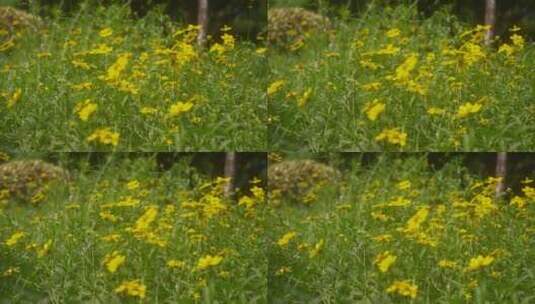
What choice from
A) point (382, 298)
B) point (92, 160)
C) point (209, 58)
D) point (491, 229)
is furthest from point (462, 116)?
point (92, 160)

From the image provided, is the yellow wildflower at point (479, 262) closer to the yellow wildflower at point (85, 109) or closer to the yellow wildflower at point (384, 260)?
the yellow wildflower at point (384, 260)

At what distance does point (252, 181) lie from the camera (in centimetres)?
383

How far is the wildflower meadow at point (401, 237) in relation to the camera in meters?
3.75

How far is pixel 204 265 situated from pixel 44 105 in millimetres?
826

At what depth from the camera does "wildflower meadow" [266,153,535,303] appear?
12.3 feet

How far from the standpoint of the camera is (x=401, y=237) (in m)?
3.80

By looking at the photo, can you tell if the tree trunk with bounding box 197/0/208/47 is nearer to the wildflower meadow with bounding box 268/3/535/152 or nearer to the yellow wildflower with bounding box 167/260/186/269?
the wildflower meadow with bounding box 268/3/535/152

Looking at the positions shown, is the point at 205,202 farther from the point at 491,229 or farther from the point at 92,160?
the point at 491,229

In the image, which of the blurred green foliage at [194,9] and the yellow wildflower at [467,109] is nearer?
the yellow wildflower at [467,109]

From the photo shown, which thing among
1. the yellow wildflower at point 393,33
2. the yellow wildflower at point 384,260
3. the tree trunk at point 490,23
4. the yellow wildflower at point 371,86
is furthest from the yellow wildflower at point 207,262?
the tree trunk at point 490,23

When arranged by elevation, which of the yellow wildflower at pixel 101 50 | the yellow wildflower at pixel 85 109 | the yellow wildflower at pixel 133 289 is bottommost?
the yellow wildflower at pixel 133 289

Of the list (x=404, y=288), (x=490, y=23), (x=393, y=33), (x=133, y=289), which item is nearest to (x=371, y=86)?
(x=393, y=33)

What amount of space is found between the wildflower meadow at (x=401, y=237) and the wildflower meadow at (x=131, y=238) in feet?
0.45

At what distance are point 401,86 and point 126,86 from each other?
101 cm
